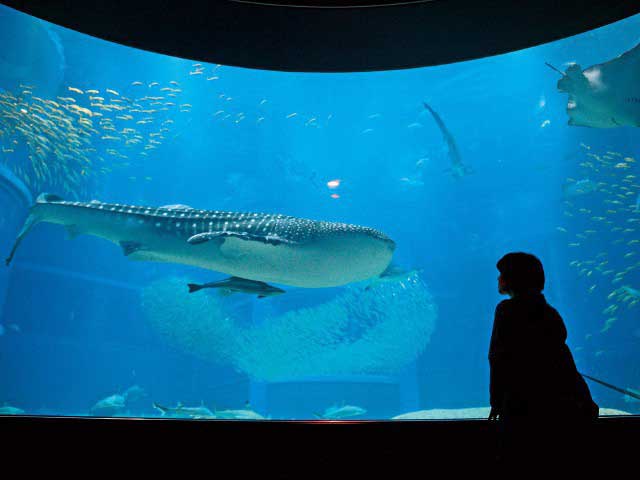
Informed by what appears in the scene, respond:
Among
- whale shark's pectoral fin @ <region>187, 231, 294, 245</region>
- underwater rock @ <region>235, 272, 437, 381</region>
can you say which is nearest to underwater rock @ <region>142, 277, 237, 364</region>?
underwater rock @ <region>235, 272, 437, 381</region>

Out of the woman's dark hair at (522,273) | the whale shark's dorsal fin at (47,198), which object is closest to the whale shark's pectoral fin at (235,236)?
the whale shark's dorsal fin at (47,198)

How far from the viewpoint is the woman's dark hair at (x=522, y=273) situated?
4.99ft

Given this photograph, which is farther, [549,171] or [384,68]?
[549,171]

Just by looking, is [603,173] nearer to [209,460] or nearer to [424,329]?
[424,329]

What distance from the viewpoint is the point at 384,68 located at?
14.0ft

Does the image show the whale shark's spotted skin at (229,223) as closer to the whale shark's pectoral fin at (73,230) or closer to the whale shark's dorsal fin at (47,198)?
the whale shark's dorsal fin at (47,198)

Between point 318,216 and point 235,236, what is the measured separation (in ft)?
53.9

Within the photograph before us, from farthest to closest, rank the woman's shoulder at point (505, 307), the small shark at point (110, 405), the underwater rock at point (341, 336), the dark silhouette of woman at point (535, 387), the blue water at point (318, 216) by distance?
the blue water at point (318, 216)
the underwater rock at point (341, 336)
the small shark at point (110, 405)
the woman's shoulder at point (505, 307)
the dark silhouette of woman at point (535, 387)

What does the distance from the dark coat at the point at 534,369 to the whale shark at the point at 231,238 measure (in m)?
2.65

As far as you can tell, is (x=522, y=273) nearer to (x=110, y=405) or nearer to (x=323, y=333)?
→ (x=323, y=333)

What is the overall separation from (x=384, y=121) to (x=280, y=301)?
36.2ft

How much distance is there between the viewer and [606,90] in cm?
585

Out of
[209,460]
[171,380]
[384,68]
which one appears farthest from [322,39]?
[171,380]

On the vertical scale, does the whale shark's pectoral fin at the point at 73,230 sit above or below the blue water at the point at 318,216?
below
